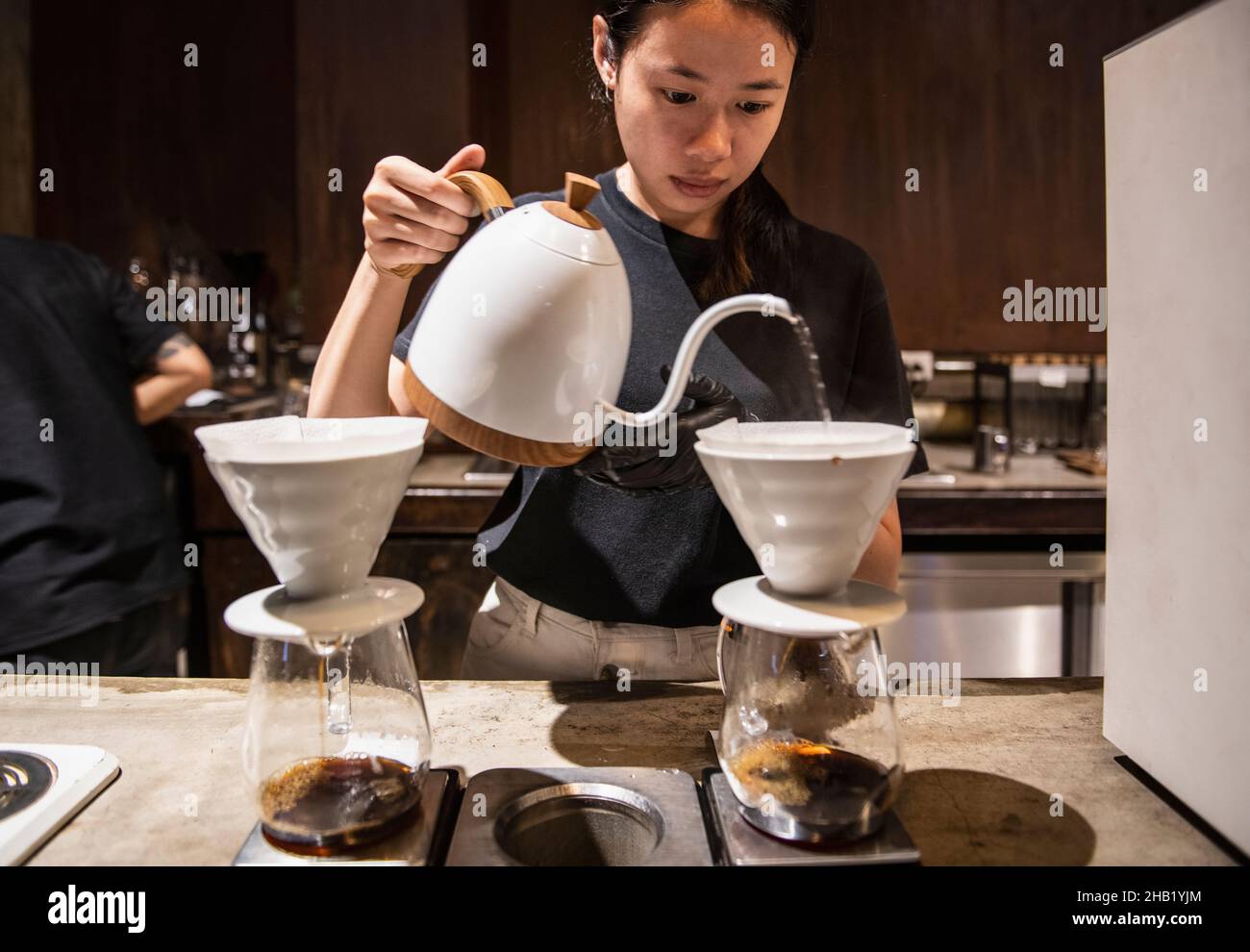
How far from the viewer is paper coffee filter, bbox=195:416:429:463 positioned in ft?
2.40

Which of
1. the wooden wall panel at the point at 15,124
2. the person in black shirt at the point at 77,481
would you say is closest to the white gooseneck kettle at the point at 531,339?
the person in black shirt at the point at 77,481

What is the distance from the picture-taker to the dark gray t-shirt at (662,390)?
137 centimetres

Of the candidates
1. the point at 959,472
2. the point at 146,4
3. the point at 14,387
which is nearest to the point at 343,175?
the point at 146,4

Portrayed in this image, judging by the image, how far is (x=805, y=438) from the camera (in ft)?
2.70

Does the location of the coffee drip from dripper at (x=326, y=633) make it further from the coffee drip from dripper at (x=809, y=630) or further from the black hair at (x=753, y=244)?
the black hair at (x=753, y=244)

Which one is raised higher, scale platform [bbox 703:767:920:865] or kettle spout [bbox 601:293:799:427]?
kettle spout [bbox 601:293:799:427]

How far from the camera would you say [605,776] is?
3.13ft

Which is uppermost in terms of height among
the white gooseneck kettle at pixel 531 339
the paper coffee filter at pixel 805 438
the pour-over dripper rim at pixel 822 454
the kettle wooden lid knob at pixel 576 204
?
the kettle wooden lid knob at pixel 576 204

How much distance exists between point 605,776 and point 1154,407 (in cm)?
66

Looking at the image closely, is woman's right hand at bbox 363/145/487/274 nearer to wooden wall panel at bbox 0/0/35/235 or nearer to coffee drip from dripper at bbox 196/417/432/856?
coffee drip from dripper at bbox 196/417/432/856

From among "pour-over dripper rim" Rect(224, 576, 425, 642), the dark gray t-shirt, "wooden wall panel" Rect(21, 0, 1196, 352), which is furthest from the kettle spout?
"wooden wall panel" Rect(21, 0, 1196, 352)

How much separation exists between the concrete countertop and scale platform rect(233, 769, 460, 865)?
49 millimetres

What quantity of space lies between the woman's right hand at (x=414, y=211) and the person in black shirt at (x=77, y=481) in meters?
1.16
